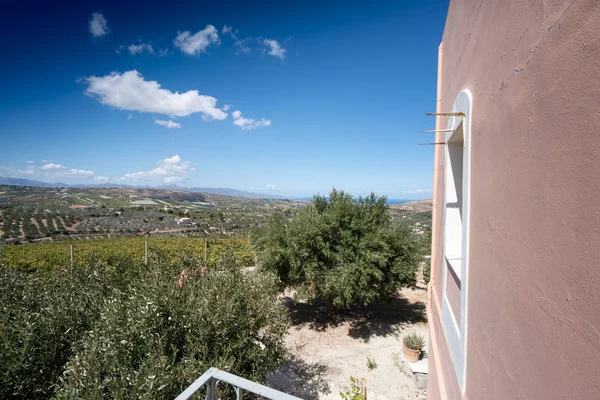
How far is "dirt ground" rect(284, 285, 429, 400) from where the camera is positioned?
25.6ft

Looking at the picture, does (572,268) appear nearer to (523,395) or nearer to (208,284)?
(523,395)

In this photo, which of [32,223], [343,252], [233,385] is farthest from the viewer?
[32,223]

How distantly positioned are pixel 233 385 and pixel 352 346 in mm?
9148

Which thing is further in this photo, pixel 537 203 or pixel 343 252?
pixel 343 252

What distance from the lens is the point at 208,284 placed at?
5.42 metres

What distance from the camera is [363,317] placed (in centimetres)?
1221

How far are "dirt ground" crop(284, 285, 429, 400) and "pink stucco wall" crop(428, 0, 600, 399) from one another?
649cm

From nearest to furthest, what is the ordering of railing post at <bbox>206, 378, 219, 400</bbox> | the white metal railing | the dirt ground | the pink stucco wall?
the pink stucco wall, the white metal railing, railing post at <bbox>206, 378, 219, 400</bbox>, the dirt ground

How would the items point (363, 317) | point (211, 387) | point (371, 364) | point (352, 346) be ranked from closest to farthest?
point (211, 387)
point (371, 364)
point (352, 346)
point (363, 317)

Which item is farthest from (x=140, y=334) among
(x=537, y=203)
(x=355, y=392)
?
(x=537, y=203)

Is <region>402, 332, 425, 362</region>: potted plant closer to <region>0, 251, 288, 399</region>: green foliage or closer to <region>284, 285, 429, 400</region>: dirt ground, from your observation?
<region>284, 285, 429, 400</region>: dirt ground

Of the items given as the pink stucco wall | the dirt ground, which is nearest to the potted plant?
the dirt ground

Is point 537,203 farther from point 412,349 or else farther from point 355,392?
point 412,349

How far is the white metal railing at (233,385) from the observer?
6.35ft
